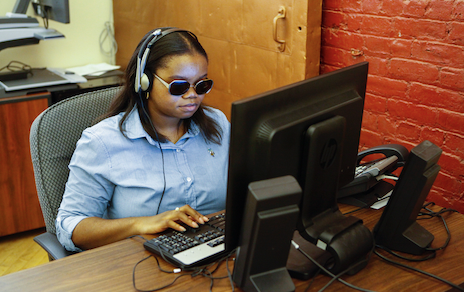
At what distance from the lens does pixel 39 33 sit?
2.50m

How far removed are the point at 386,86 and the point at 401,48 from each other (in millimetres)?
166

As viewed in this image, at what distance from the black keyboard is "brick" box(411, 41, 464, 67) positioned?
1.07 metres

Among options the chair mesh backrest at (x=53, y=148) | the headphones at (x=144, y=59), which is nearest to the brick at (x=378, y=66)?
the headphones at (x=144, y=59)

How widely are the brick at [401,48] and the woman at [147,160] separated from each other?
867 millimetres

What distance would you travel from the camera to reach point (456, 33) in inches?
64.7

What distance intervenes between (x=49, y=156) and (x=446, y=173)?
4.68 ft

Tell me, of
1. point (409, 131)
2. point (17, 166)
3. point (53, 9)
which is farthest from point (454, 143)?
point (53, 9)

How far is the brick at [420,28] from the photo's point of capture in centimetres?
169

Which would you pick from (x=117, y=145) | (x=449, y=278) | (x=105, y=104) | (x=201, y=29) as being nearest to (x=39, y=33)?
(x=201, y=29)

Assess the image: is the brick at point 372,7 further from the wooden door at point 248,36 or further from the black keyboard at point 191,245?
the black keyboard at point 191,245

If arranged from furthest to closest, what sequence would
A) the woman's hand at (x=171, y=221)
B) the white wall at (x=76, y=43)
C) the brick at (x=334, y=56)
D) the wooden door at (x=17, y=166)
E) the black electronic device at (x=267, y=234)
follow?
1. the white wall at (x=76, y=43)
2. the wooden door at (x=17, y=166)
3. the brick at (x=334, y=56)
4. the woman's hand at (x=171, y=221)
5. the black electronic device at (x=267, y=234)

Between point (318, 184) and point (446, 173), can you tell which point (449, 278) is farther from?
point (446, 173)

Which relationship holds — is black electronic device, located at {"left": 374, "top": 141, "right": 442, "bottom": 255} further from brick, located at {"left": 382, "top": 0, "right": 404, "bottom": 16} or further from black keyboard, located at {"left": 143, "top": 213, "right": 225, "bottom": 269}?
brick, located at {"left": 382, "top": 0, "right": 404, "bottom": 16}

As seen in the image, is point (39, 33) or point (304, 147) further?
point (39, 33)
